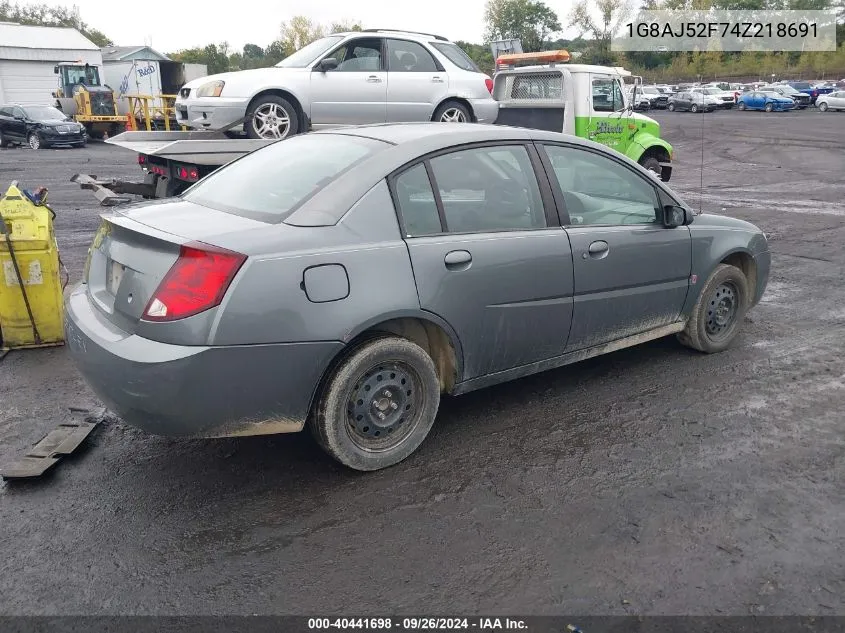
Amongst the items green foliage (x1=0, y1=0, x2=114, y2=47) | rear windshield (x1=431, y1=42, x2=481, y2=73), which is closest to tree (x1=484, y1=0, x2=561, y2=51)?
green foliage (x1=0, y1=0, x2=114, y2=47)

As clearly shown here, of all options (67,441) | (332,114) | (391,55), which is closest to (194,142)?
(332,114)

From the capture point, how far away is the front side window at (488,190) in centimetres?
384

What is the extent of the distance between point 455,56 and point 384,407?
8.72 meters

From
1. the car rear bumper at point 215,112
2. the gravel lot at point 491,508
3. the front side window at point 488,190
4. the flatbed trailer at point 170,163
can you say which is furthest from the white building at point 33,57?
the gravel lot at point 491,508

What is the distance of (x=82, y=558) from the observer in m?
2.96

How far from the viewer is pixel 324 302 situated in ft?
10.8

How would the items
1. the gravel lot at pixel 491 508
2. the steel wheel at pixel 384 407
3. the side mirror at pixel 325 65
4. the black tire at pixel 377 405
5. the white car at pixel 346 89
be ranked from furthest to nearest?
the side mirror at pixel 325 65, the white car at pixel 346 89, the steel wheel at pixel 384 407, the black tire at pixel 377 405, the gravel lot at pixel 491 508

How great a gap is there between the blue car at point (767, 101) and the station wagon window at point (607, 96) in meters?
36.5

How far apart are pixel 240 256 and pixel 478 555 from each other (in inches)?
62.4

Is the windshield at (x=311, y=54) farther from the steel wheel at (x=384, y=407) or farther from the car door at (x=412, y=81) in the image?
the steel wheel at (x=384, y=407)

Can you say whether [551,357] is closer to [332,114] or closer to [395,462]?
[395,462]

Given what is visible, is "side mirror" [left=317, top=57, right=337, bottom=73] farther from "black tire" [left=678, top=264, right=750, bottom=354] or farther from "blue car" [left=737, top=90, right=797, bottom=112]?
"blue car" [left=737, top=90, right=797, bottom=112]

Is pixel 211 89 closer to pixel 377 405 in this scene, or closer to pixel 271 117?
pixel 271 117

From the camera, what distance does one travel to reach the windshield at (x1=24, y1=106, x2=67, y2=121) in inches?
1003
